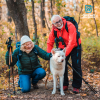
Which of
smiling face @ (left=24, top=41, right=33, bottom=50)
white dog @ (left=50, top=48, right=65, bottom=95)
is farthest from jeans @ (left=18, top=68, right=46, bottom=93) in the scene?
smiling face @ (left=24, top=41, right=33, bottom=50)

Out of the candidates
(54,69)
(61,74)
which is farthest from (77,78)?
(54,69)

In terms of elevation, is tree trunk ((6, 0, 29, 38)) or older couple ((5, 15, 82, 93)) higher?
tree trunk ((6, 0, 29, 38))

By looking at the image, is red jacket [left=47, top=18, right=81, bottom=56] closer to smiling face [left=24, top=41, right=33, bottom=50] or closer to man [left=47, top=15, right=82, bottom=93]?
man [left=47, top=15, right=82, bottom=93]

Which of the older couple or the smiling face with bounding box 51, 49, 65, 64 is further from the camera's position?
the older couple

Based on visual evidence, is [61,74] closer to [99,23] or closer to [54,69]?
[54,69]

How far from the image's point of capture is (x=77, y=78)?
131 inches

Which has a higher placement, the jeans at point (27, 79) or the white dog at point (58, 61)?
the white dog at point (58, 61)

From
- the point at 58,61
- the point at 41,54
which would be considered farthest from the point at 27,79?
the point at 58,61

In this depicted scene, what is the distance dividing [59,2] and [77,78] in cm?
479

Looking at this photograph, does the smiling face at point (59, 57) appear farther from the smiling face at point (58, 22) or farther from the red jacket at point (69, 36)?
the smiling face at point (58, 22)

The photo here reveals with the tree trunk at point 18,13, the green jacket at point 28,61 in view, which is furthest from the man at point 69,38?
the tree trunk at point 18,13

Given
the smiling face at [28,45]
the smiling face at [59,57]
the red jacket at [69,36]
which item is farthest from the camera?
the smiling face at [28,45]

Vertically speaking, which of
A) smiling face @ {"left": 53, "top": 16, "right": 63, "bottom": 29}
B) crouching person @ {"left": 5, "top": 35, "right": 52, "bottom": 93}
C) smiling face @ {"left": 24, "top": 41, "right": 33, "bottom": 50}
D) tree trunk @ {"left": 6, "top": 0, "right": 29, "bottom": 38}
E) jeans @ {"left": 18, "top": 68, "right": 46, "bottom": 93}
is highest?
tree trunk @ {"left": 6, "top": 0, "right": 29, "bottom": 38}

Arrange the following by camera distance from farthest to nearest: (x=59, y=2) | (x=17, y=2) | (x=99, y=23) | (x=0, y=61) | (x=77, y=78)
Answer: (x=99, y=23) → (x=59, y=2) → (x=0, y=61) → (x=17, y=2) → (x=77, y=78)
